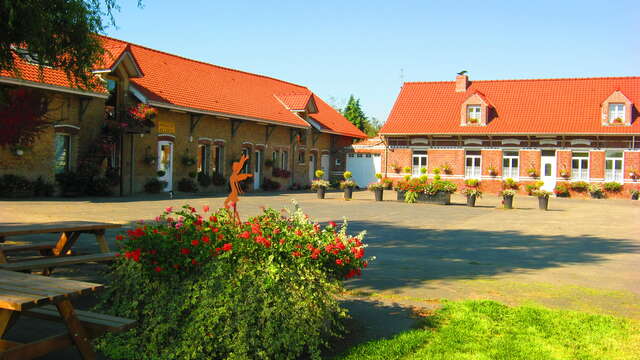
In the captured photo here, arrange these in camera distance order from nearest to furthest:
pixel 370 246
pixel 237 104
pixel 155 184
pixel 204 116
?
1. pixel 370 246
2. pixel 155 184
3. pixel 204 116
4. pixel 237 104

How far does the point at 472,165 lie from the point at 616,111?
8658mm

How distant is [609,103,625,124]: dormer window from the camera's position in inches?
1307

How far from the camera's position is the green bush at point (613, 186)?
3284 cm

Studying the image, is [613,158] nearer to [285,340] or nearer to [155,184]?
[155,184]

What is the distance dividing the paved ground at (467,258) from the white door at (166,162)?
6.01 meters

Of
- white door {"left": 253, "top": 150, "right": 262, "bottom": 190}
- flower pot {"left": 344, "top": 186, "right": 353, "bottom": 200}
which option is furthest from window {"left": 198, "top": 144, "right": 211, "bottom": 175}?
flower pot {"left": 344, "top": 186, "right": 353, "bottom": 200}

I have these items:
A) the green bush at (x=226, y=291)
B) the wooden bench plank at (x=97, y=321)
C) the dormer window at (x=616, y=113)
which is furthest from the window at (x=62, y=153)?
the dormer window at (x=616, y=113)

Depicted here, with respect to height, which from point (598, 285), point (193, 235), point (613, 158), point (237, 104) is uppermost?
point (237, 104)

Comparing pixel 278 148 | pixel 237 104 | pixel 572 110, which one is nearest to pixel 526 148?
pixel 572 110

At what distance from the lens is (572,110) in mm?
34906

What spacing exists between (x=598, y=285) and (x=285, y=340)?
17.1ft

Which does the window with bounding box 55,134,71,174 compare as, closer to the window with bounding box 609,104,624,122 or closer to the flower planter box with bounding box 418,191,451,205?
the flower planter box with bounding box 418,191,451,205

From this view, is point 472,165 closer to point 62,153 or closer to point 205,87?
point 205,87

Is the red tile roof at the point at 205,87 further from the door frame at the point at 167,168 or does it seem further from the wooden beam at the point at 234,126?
the door frame at the point at 167,168
